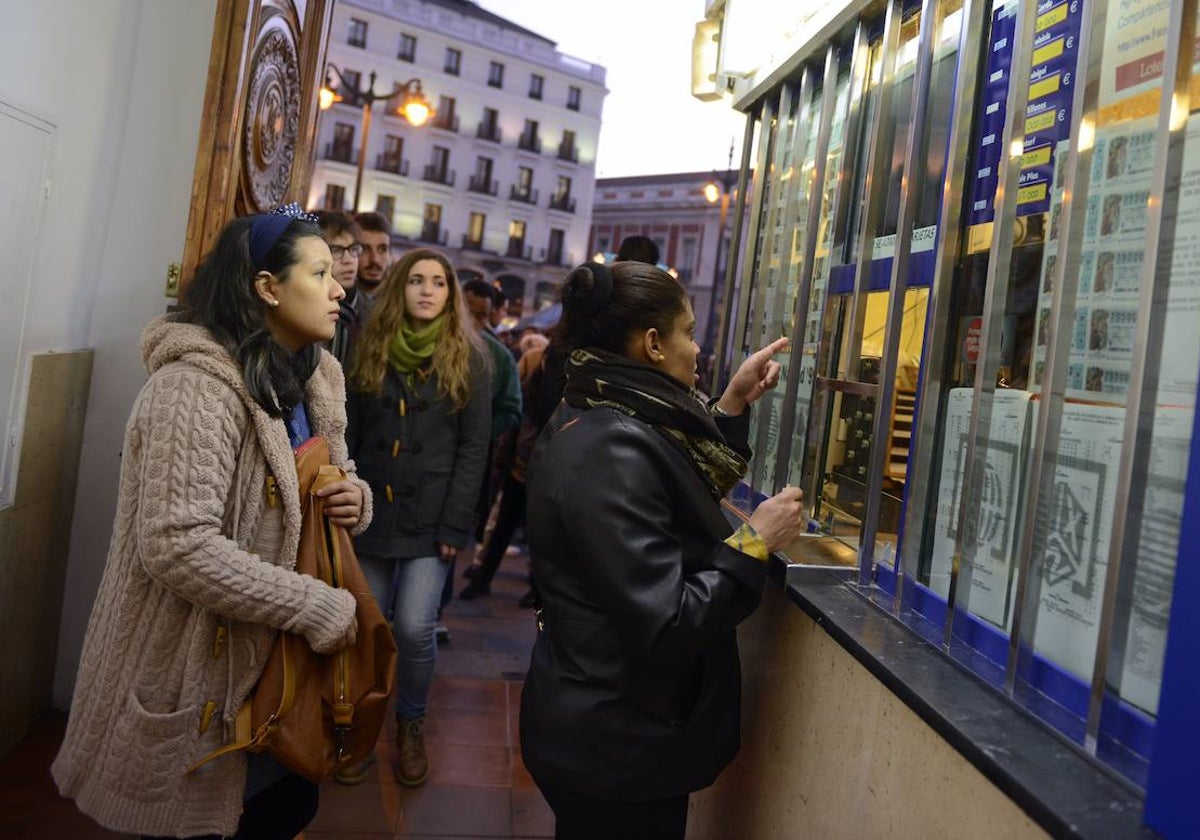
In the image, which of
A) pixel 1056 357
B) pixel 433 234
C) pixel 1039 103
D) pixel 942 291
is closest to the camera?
pixel 1056 357

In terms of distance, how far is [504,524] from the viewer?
6543 millimetres

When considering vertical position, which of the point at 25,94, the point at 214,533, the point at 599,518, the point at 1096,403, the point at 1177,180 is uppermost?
the point at 25,94

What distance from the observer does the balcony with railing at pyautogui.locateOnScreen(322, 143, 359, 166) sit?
44.7 metres

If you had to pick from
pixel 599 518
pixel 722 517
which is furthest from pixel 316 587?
pixel 722 517

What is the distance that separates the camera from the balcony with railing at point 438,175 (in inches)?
1860

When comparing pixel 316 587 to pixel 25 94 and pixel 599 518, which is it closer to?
pixel 599 518

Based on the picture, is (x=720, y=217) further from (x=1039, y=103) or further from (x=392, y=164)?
(x=392, y=164)

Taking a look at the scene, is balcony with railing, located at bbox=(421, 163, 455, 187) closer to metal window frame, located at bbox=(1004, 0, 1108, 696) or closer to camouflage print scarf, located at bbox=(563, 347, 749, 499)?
camouflage print scarf, located at bbox=(563, 347, 749, 499)

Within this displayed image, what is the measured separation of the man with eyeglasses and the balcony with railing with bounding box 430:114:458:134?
149 ft

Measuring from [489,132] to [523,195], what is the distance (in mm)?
3472

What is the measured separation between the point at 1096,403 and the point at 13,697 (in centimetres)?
361

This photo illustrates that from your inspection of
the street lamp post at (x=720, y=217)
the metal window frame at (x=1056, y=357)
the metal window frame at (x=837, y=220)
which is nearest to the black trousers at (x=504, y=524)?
the metal window frame at (x=837, y=220)

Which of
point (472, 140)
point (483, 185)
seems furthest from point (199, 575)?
point (472, 140)

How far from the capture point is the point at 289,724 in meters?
2.14
